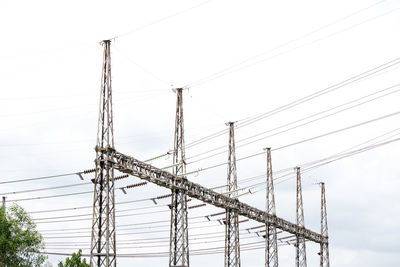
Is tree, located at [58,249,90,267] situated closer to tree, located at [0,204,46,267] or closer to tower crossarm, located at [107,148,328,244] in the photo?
tree, located at [0,204,46,267]

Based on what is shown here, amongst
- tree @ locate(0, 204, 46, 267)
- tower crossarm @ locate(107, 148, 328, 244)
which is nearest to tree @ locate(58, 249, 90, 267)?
tree @ locate(0, 204, 46, 267)

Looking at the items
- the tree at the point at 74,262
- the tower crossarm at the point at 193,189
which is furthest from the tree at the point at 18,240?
the tower crossarm at the point at 193,189

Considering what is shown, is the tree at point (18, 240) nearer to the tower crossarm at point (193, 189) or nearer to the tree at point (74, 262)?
the tree at point (74, 262)

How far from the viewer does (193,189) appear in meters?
30.8

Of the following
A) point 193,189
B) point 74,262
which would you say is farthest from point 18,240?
point 193,189

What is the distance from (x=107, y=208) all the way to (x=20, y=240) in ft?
69.8

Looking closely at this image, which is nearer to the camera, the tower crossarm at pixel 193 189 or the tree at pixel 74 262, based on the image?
the tower crossarm at pixel 193 189


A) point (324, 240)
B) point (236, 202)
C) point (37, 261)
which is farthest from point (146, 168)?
point (324, 240)

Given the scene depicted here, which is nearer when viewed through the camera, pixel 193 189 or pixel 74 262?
pixel 193 189

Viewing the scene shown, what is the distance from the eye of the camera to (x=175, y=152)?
29.9 m

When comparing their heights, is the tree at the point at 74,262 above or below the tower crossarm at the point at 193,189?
below

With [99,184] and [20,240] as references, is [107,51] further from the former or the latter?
[20,240]

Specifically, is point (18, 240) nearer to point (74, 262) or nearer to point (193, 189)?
point (74, 262)

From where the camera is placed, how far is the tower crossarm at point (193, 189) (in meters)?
25.5
